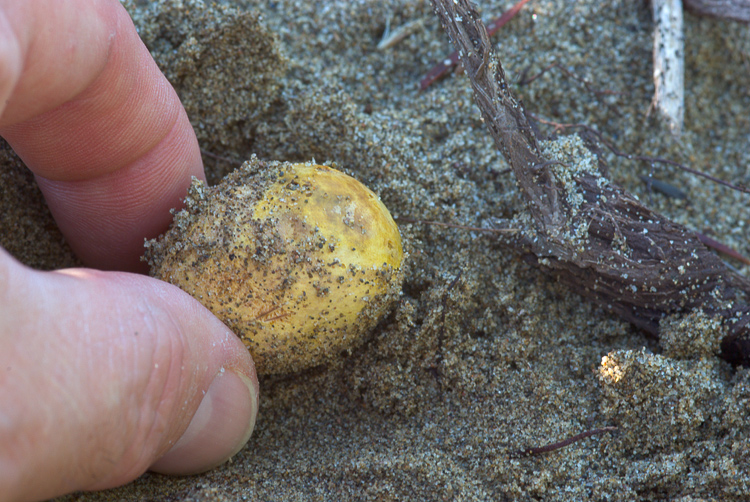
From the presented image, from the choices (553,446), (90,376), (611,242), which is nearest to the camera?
(90,376)

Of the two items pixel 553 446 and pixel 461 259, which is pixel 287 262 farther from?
pixel 553 446

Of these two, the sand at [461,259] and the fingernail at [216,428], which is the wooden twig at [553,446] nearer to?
the sand at [461,259]

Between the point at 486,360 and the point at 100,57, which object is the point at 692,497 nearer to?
the point at 486,360

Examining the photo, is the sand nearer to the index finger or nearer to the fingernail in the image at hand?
the fingernail

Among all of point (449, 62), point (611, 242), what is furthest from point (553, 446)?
point (449, 62)

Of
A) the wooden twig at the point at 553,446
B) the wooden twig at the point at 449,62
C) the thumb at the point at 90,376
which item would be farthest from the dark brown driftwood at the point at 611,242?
the thumb at the point at 90,376

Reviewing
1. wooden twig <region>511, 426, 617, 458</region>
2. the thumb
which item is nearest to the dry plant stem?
wooden twig <region>511, 426, 617, 458</region>
